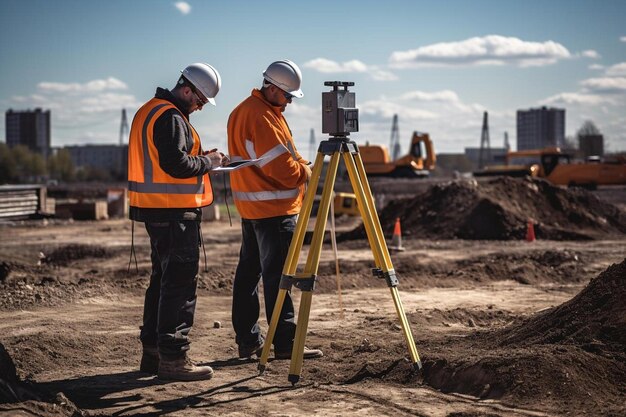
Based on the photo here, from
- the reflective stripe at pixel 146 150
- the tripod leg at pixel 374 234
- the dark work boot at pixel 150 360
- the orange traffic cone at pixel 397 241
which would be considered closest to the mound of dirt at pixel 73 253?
the orange traffic cone at pixel 397 241

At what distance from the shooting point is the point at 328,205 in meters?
5.99

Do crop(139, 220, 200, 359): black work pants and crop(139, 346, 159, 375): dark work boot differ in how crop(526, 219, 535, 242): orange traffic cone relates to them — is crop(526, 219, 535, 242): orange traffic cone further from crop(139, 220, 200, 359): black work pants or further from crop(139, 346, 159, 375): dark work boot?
crop(139, 220, 200, 359): black work pants

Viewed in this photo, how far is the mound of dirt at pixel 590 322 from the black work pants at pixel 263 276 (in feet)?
5.69

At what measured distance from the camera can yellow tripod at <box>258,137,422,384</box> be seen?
232 inches

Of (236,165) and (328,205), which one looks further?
(236,165)

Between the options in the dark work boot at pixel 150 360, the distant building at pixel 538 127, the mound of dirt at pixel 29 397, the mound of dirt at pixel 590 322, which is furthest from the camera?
the distant building at pixel 538 127

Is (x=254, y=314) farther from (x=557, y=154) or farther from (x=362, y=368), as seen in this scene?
(x=557, y=154)

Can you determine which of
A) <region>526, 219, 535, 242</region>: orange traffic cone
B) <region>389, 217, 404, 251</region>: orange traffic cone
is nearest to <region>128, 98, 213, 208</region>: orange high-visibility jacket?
<region>389, 217, 404, 251</region>: orange traffic cone

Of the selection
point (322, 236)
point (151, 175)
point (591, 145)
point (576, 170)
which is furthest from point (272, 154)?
point (591, 145)

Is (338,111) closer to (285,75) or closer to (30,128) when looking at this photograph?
(285,75)

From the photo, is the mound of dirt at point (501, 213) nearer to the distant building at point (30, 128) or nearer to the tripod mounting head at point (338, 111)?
the tripod mounting head at point (338, 111)

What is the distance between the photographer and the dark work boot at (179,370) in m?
6.04

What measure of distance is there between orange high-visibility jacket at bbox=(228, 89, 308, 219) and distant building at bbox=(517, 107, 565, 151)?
356 feet

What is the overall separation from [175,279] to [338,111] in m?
1.59
